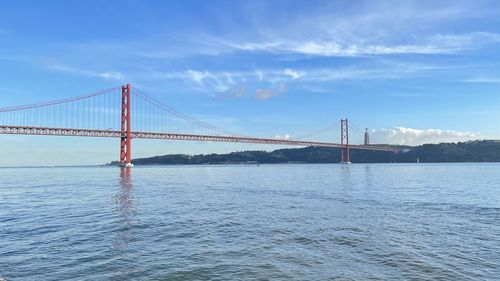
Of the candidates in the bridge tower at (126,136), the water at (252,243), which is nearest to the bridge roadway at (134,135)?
the bridge tower at (126,136)

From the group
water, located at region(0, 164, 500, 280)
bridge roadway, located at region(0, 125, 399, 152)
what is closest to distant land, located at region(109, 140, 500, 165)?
bridge roadway, located at region(0, 125, 399, 152)

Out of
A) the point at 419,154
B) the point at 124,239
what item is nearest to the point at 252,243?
the point at 124,239

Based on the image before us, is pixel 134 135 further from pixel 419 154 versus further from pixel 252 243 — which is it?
pixel 419 154

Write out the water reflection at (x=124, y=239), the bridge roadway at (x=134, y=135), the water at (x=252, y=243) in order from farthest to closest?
the bridge roadway at (x=134, y=135)
the water reflection at (x=124, y=239)
the water at (x=252, y=243)

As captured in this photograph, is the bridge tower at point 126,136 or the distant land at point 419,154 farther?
the distant land at point 419,154

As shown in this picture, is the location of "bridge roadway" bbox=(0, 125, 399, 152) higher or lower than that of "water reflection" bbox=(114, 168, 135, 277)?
higher

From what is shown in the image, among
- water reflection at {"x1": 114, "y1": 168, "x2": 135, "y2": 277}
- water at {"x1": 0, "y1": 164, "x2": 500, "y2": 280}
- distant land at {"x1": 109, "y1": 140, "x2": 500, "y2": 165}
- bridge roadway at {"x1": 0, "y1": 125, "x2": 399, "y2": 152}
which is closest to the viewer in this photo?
water at {"x1": 0, "y1": 164, "x2": 500, "y2": 280}

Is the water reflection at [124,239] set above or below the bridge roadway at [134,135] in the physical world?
below

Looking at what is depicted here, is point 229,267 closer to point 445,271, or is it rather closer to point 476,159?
point 445,271

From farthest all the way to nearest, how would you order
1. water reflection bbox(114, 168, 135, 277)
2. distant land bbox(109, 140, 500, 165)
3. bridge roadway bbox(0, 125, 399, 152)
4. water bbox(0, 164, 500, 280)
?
1. distant land bbox(109, 140, 500, 165)
2. bridge roadway bbox(0, 125, 399, 152)
3. water reflection bbox(114, 168, 135, 277)
4. water bbox(0, 164, 500, 280)

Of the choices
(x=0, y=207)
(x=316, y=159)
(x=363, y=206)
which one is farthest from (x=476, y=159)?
(x=0, y=207)

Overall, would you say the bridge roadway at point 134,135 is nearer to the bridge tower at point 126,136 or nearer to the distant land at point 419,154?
the bridge tower at point 126,136

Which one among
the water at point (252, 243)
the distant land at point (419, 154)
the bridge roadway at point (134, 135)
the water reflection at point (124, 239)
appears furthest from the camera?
the distant land at point (419, 154)

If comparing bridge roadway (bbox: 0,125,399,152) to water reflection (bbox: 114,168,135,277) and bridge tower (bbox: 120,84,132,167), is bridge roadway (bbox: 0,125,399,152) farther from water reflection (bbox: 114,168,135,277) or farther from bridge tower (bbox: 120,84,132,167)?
water reflection (bbox: 114,168,135,277)
